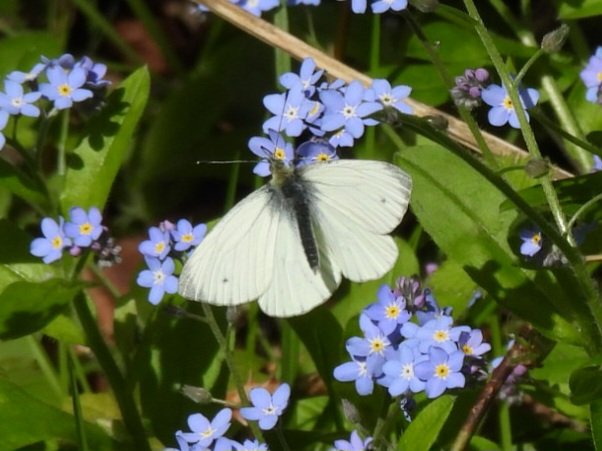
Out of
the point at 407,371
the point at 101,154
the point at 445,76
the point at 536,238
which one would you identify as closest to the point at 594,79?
the point at 445,76

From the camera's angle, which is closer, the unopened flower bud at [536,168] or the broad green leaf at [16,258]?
the unopened flower bud at [536,168]

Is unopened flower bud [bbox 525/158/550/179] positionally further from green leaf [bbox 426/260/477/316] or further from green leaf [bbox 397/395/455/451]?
green leaf [bbox 426/260/477/316]

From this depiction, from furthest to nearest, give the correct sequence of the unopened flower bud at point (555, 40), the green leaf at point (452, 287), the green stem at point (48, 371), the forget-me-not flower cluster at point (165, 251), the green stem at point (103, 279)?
the green stem at point (103, 279)
the green stem at point (48, 371)
the green leaf at point (452, 287)
the forget-me-not flower cluster at point (165, 251)
the unopened flower bud at point (555, 40)

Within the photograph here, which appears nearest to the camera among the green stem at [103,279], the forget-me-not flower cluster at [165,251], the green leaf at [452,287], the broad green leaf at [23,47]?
the forget-me-not flower cluster at [165,251]

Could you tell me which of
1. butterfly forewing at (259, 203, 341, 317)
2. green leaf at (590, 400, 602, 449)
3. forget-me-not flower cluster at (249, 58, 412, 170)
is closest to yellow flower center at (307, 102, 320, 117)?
forget-me-not flower cluster at (249, 58, 412, 170)

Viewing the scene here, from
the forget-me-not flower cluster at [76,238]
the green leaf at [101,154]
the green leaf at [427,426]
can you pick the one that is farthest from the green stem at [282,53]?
the green leaf at [427,426]

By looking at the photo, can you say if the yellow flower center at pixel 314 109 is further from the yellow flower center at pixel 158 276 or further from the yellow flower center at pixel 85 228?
the yellow flower center at pixel 85 228

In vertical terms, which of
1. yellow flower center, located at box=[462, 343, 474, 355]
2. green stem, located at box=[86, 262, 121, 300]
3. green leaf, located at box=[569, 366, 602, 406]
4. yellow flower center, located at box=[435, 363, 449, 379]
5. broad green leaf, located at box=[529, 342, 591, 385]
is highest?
green leaf, located at box=[569, 366, 602, 406]
